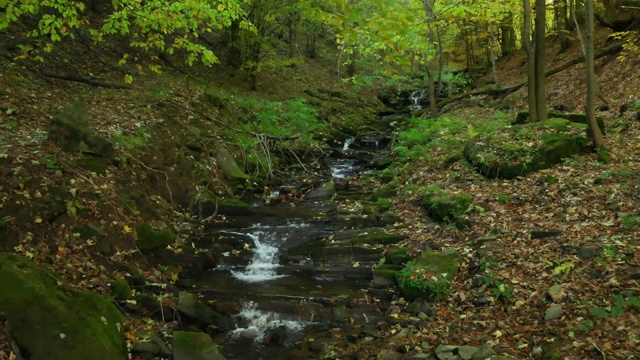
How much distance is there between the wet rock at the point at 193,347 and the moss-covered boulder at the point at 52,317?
624 mm

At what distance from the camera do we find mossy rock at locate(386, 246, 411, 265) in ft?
25.5

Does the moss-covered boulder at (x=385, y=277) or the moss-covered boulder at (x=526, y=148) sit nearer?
the moss-covered boulder at (x=385, y=277)

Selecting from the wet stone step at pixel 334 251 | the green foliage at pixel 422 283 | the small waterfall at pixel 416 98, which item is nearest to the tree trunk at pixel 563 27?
the small waterfall at pixel 416 98

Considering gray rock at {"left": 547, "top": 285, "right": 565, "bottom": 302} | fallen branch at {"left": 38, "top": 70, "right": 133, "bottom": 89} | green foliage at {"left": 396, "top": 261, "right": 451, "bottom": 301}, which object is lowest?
green foliage at {"left": 396, "top": 261, "right": 451, "bottom": 301}

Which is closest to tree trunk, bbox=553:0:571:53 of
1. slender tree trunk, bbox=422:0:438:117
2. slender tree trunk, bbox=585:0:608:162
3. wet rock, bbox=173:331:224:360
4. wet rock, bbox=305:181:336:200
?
slender tree trunk, bbox=422:0:438:117

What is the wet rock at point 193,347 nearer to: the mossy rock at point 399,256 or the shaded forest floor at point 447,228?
the shaded forest floor at point 447,228

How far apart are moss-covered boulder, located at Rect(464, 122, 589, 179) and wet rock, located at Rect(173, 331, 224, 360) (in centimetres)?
696

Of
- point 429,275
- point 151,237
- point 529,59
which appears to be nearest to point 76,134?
point 151,237

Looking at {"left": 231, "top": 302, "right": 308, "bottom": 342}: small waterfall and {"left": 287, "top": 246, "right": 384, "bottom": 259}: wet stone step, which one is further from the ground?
{"left": 287, "top": 246, "right": 384, "bottom": 259}: wet stone step

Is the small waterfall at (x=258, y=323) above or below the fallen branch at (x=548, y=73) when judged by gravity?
below

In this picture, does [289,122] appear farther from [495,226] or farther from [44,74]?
[495,226]

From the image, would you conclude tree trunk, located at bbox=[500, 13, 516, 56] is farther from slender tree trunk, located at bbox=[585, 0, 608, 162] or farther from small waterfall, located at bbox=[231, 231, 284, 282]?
small waterfall, located at bbox=[231, 231, 284, 282]

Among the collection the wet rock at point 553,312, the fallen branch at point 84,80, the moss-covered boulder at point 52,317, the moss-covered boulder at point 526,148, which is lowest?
the wet rock at point 553,312

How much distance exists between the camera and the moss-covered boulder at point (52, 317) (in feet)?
15.8
